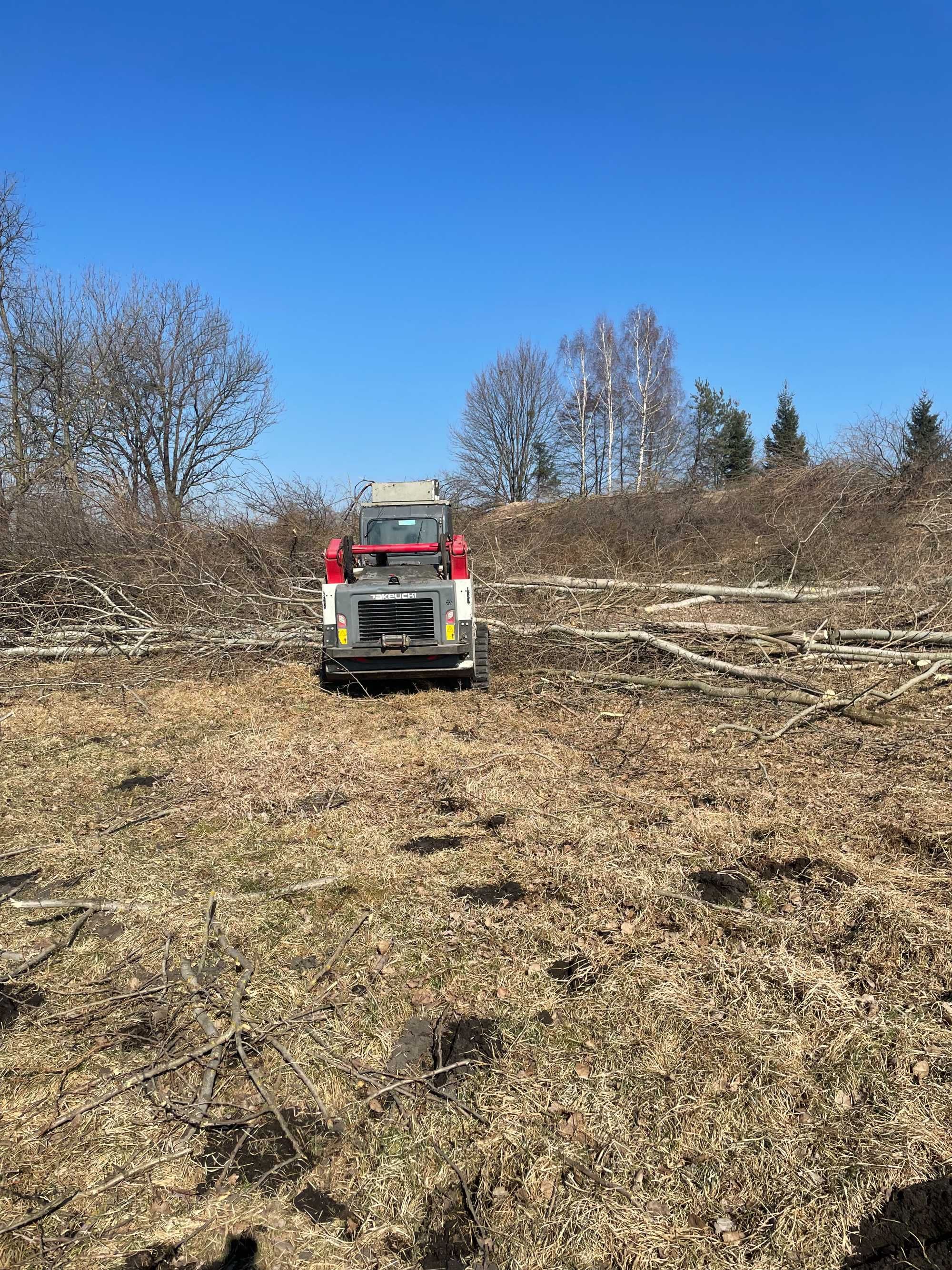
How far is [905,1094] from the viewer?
251 centimetres

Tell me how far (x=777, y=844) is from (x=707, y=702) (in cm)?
332

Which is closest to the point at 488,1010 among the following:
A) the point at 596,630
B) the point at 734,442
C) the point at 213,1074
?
the point at 213,1074

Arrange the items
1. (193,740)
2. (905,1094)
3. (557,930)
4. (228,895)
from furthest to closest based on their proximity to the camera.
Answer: (193,740) → (228,895) → (557,930) → (905,1094)

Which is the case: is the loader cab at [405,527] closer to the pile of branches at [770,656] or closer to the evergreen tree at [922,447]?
the pile of branches at [770,656]

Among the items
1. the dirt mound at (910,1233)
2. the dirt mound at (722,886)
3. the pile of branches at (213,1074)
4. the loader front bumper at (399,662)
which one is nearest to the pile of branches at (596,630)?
the loader front bumper at (399,662)

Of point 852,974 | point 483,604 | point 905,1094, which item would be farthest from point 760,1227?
point 483,604

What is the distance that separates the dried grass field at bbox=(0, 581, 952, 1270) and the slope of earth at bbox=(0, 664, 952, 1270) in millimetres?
12

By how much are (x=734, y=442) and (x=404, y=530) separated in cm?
2920

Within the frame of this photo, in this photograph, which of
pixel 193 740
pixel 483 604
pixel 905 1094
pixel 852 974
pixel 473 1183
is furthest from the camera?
pixel 483 604

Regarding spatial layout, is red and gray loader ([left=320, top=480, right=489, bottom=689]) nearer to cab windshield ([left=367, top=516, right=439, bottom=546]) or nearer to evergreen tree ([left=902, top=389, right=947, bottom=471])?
cab windshield ([left=367, top=516, right=439, bottom=546])

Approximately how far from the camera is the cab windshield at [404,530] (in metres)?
9.27

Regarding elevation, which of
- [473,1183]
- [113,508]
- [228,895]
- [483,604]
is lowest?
[473,1183]

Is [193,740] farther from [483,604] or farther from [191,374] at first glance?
[191,374]

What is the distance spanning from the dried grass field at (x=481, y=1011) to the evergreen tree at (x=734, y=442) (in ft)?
99.3
